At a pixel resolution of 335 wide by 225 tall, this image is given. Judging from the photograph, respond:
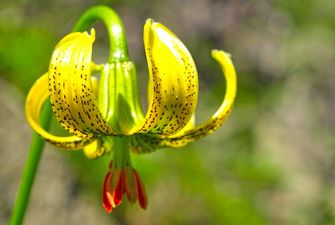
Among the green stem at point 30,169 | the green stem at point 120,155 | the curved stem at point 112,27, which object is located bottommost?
the green stem at point 30,169

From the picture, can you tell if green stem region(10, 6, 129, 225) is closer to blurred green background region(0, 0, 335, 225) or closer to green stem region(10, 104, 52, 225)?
green stem region(10, 104, 52, 225)

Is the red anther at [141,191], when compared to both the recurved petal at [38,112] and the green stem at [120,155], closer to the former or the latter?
the green stem at [120,155]

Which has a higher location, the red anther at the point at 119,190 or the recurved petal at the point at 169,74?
the recurved petal at the point at 169,74

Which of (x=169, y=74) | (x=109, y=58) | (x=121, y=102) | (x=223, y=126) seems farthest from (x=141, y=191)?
(x=223, y=126)

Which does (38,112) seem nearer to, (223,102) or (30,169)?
(30,169)

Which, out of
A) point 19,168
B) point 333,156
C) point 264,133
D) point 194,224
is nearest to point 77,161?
point 19,168

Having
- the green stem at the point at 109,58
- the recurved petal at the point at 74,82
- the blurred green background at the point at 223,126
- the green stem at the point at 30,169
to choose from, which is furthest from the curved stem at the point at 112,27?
the blurred green background at the point at 223,126
